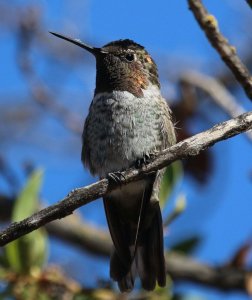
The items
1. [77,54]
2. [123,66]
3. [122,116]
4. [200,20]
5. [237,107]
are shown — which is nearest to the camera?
[200,20]

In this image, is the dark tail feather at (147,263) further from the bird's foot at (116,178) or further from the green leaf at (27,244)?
the bird's foot at (116,178)

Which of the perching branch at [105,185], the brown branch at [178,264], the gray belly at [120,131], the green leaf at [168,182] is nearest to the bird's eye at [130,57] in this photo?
the gray belly at [120,131]

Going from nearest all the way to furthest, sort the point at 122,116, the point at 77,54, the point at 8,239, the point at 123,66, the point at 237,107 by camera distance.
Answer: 1. the point at 8,239
2. the point at 237,107
3. the point at 122,116
4. the point at 123,66
5. the point at 77,54

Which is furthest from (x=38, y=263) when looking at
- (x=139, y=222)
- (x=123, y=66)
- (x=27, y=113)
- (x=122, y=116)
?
(x=27, y=113)

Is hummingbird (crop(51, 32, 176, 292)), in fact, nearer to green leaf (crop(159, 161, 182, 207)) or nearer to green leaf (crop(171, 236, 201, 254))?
green leaf (crop(159, 161, 182, 207))

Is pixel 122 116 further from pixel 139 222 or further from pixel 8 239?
pixel 8 239

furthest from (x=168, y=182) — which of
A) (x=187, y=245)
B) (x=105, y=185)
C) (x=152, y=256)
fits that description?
(x=105, y=185)

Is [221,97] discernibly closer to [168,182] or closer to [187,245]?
[168,182]
